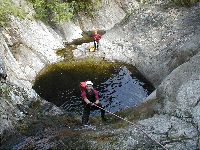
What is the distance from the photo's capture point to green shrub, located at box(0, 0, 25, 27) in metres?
24.4

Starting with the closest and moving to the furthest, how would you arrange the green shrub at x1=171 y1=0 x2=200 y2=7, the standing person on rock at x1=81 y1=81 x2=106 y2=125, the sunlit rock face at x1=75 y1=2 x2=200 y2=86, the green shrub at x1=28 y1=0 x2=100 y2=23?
the standing person on rock at x1=81 y1=81 x2=106 y2=125
the sunlit rock face at x1=75 y1=2 x2=200 y2=86
the green shrub at x1=171 y1=0 x2=200 y2=7
the green shrub at x1=28 y1=0 x2=100 y2=23

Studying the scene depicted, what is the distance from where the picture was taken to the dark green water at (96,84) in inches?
875

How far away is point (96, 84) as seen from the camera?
2419 cm

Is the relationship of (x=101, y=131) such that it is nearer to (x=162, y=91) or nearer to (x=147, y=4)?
(x=162, y=91)

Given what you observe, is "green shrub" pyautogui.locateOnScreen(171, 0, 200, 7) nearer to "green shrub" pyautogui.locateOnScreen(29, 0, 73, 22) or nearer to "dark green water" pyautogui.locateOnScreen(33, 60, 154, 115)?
"dark green water" pyautogui.locateOnScreen(33, 60, 154, 115)

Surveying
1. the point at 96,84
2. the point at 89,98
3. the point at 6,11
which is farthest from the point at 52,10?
the point at 89,98

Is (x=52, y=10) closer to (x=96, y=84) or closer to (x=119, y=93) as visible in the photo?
(x=96, y=84)

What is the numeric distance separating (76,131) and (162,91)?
445 cm

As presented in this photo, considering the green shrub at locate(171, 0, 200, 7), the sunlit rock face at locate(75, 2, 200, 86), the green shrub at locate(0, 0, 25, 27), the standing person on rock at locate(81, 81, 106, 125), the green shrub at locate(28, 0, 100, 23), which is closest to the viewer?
the standing person on rock at locate(81, 81, 106, 125)

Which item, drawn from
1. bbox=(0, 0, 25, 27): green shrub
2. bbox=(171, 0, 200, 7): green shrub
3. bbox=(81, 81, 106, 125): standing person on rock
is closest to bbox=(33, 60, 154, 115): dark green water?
bbox=(81, 81, 106, 125): standing person on rock

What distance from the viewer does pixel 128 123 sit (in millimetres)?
15359

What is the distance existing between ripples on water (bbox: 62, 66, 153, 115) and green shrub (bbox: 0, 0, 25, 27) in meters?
7.36

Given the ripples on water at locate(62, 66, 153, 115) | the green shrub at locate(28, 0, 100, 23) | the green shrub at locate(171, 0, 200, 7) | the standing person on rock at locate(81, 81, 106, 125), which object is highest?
the green shrub at locate(28, 0, 100, 23)

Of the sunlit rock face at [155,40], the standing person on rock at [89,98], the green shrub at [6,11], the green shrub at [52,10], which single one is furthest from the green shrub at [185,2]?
the standing person on rock at [89,98]
